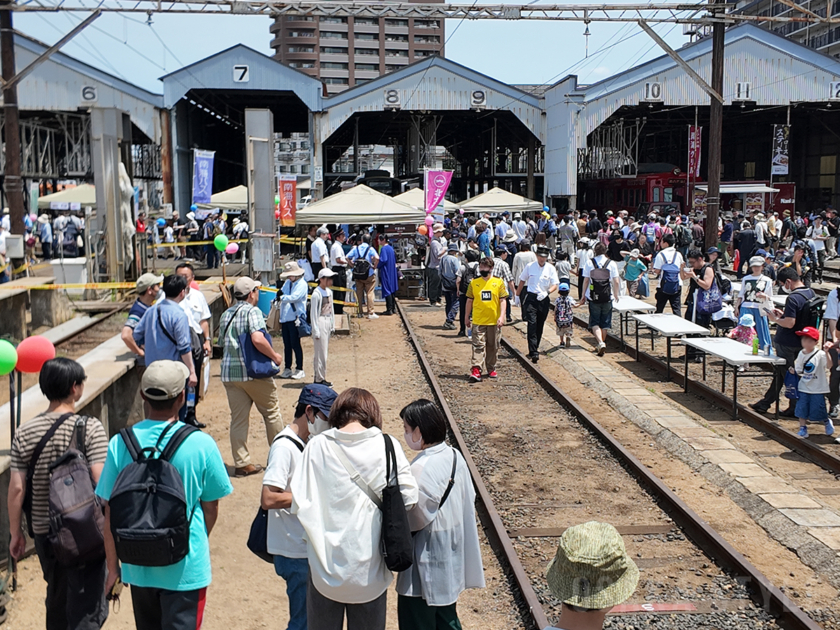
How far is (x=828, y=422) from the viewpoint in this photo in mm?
9273

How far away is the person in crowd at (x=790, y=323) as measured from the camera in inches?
376

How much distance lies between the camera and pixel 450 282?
17531 mm

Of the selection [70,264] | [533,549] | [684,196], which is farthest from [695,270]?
[684,196]

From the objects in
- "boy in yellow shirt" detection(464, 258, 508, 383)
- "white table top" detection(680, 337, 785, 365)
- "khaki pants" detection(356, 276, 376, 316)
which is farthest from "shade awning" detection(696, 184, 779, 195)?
"boy in yellow shirt" detection(464, 258, 508, 383)

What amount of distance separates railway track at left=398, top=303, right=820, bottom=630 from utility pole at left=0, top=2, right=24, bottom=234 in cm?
1314

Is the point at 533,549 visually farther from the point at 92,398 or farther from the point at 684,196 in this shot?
the point at 684,196

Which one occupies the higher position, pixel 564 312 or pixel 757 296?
pixel 757 296

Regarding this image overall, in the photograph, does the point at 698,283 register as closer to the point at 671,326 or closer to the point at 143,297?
the point at 671,326

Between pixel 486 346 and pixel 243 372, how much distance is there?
6018 millimetres

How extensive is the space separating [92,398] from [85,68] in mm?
31138

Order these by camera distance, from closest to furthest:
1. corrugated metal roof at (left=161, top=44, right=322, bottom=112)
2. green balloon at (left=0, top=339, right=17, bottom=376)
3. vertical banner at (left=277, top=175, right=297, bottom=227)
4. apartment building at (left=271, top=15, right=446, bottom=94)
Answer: green balloon at (left=0, top=339, right=17, bottom=376), vertical banner at (left=277, top=175, right=297, bottom=227), corrugated metal roof at (left=161, top=44, right=322, bottom=112), apartment building at (left=271, top=15, right=446, bottom=94)

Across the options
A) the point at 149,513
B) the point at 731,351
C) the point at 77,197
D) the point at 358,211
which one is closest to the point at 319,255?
the point at 358,211

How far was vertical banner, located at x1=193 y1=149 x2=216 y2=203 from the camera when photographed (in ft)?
65.6

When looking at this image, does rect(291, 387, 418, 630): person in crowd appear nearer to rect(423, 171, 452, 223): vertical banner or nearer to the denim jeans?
the denim jeans
